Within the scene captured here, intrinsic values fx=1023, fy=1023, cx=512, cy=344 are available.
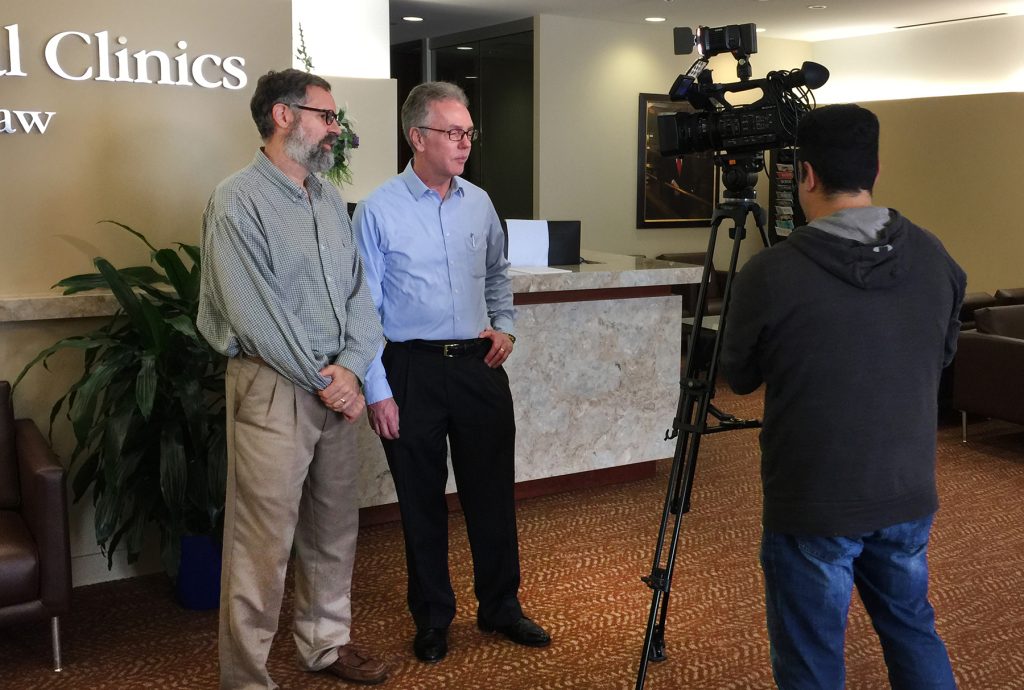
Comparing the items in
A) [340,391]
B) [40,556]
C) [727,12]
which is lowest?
[40,556]

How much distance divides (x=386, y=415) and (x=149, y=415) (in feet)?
2.93

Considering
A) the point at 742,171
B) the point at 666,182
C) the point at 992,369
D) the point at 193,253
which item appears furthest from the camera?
the point at 666,182

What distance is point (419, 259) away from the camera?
3.02 m

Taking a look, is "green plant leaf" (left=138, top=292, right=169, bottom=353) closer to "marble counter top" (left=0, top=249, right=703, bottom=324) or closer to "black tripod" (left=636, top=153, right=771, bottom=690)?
"marble counter top" (left=0, top=249, right=703, bottom=324)

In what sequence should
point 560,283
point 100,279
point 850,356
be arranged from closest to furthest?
point 850,356, point 100,279, point 560,283

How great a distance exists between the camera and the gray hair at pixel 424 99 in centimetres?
295

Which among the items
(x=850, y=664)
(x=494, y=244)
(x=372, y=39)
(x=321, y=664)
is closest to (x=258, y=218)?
(x=494, y=244)

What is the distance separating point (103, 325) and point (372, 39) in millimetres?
3101

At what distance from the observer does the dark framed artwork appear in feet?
30.8

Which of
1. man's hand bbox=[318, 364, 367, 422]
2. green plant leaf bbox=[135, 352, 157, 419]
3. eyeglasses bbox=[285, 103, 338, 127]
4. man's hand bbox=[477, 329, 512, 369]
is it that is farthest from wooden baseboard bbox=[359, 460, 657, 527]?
eyeglasses bbox=[285, 103, 338, 127]

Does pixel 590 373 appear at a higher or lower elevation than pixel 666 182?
lower

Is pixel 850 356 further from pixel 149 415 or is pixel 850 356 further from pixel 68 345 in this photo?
pixel 68 345

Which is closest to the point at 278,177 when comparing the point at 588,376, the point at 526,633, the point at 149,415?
the point at 149,415

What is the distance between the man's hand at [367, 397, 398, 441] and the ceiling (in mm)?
5778
